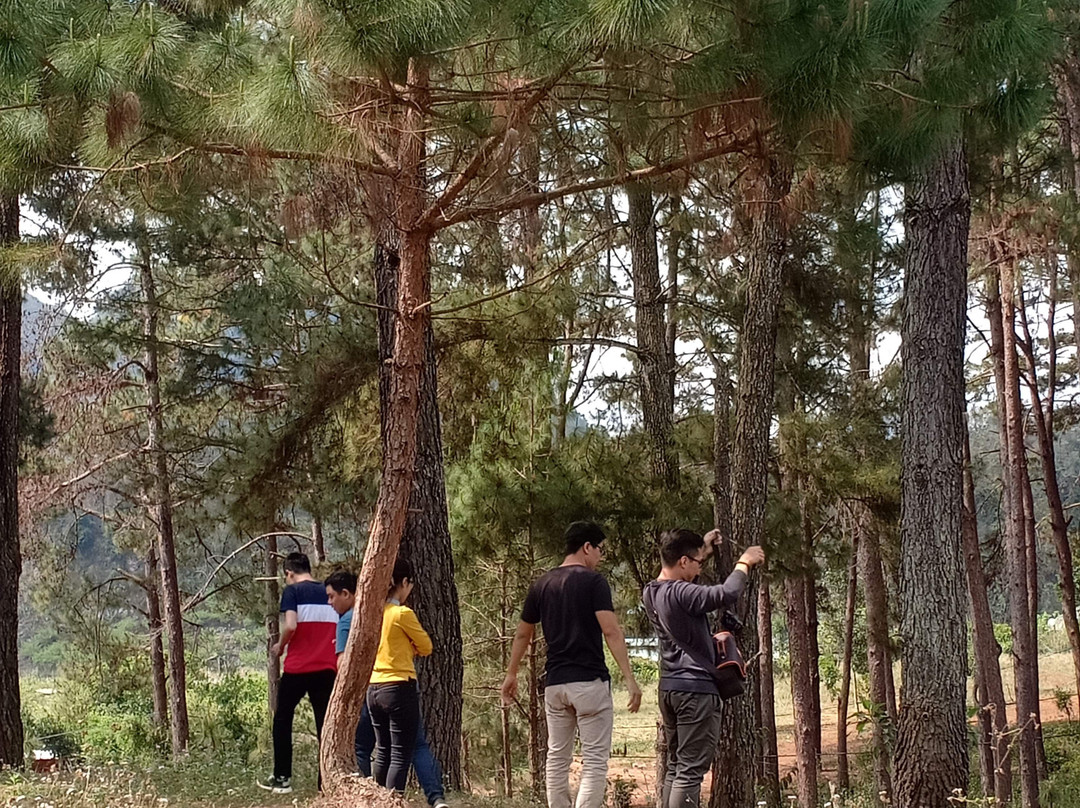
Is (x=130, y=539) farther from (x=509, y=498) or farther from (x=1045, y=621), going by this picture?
(x=1045, y=621)

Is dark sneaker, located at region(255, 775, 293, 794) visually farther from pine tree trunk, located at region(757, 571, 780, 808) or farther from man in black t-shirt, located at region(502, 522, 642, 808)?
pine tree trunk, located at region(757, 571, 780, 808)

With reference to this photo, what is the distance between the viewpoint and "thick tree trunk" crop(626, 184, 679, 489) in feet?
33.6

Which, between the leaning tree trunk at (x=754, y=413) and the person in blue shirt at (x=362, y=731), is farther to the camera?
the leaning tree trunk at (x=754, y=413)

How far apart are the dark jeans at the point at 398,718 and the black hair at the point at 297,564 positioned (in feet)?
3.62

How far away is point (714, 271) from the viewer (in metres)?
13.4

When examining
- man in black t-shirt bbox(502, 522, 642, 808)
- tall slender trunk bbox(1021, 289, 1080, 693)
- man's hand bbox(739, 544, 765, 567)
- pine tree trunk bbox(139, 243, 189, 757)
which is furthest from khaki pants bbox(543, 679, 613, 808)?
tall slender trunk bbox(1021, 289, 1080, 693)

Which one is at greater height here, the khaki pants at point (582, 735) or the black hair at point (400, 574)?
the black hair at point (400, 574)

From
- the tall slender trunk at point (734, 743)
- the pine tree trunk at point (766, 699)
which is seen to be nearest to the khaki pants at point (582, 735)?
the tall slender trunk at point (734, 743)

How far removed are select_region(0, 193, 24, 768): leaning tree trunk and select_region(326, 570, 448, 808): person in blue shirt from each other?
395 centimetres

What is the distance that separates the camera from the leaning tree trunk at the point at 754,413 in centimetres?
815

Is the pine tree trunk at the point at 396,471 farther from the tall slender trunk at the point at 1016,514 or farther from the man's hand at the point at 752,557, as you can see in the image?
the tall slender trunk at the point at 1016,514

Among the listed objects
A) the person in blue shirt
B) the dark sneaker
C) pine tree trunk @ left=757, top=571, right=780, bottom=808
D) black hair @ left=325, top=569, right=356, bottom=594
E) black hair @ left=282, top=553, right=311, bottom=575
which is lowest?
pine tree trunk @ left=757, top=571, right=780, bottom=808

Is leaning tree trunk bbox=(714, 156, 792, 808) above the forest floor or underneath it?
above

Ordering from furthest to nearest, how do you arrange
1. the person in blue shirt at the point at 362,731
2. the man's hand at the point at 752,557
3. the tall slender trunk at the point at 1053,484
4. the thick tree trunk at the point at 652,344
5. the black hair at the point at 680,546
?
1. the tall slender trunk at the point at 1053,484
2. the thick tree trunk at the point at 652,344
3. the person in blue shirt at the point at 362,731
4. the black hair at the point at 680,546
5. the man's hand at the point at 752,557
